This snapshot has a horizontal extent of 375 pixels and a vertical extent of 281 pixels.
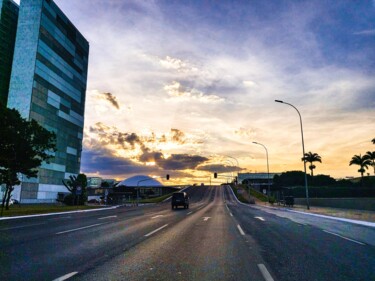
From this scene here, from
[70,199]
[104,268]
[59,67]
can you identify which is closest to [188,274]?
[104,268]

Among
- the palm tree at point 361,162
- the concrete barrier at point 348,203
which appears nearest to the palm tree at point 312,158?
the palm tree at point 361,162

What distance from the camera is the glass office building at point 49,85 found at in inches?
2751

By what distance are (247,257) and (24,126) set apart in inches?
1322

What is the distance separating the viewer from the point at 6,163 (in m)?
33.5

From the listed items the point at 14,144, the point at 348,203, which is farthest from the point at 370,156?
the point at 14,144

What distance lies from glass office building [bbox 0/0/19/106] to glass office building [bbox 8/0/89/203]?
263 inches

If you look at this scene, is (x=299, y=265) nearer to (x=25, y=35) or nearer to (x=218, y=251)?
(x=218, y=251)

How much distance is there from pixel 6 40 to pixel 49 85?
1653cm

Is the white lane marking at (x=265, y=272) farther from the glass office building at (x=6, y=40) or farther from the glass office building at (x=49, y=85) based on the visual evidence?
the glass office building at (x=6, y=40)

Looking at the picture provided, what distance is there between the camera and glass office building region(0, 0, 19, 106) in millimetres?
76750

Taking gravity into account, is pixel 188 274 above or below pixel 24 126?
below

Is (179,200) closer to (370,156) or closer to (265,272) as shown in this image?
(265,272)

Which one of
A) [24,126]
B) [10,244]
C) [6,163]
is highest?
[24,126]

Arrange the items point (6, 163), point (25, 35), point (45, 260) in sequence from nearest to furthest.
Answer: point (45, 260) → point (6, 163) → point (25, 35)
